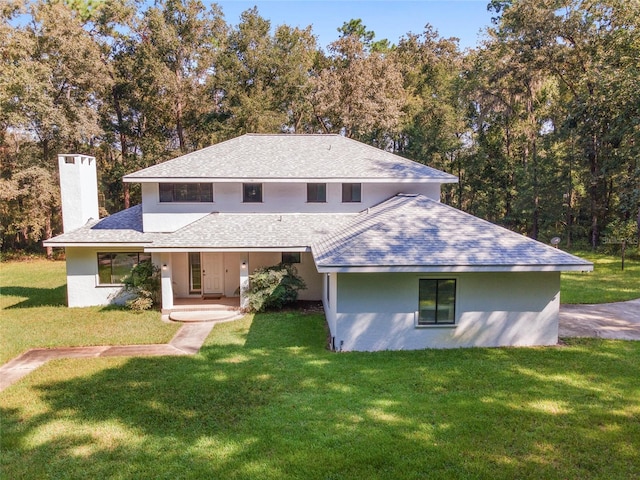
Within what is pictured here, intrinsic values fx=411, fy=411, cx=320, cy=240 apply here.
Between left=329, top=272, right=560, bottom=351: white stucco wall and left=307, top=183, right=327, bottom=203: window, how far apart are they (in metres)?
6.83

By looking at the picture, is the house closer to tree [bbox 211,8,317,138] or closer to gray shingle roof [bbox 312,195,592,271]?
gray shingle roof [bbox 312,195,592,271]

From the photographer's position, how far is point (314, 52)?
3612 cm

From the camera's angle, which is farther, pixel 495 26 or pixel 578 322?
pixel 495 26

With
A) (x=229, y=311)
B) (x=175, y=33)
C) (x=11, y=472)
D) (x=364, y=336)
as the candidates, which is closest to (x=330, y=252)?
(x=364, y=336)

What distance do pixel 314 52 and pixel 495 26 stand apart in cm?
1481

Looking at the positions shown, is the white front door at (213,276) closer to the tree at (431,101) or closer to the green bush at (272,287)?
the green bush at (272,287)

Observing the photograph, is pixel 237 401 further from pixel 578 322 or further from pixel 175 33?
pixel 175 33

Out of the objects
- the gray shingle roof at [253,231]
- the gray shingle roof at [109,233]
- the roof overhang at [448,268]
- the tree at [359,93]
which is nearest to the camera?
the roof overhang at [448,268]

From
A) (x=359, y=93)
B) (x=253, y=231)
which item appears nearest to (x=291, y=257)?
(x=253, y=231)

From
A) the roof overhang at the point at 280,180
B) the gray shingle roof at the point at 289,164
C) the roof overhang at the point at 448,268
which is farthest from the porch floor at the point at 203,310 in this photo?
the roof overhang at the point at 448,268

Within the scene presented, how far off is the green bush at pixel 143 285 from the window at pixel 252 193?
14.3ft

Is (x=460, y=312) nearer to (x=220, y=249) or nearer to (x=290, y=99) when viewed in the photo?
(x=220, y=249)

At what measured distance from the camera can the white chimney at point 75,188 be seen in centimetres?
1603

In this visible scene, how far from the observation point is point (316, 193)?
655 inches
